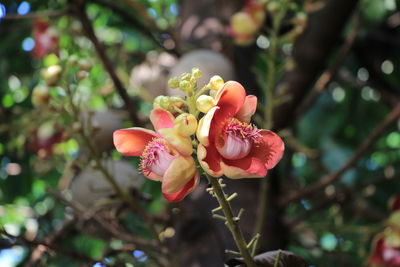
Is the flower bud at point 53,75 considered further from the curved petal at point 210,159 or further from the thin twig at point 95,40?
the curved petal at point 210,159

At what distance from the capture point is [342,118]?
177 cm

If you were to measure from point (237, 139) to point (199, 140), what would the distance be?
0.12ft

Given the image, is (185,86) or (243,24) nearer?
(185,86)

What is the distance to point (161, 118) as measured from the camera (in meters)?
0.53


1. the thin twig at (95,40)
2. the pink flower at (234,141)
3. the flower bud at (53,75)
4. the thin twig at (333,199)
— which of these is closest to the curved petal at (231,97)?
the pink flower at (234,141)

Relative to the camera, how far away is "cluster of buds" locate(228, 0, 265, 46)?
1270 millimetres

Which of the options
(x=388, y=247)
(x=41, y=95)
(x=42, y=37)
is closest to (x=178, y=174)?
(x=41, y=95)

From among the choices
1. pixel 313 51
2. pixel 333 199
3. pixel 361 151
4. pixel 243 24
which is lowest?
pixel 333 199

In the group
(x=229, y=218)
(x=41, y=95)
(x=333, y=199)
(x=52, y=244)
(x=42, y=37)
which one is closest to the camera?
(x=229, y=218)

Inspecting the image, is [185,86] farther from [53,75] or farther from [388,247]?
[388,247]

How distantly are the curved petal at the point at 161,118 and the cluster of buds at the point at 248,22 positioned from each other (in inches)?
30.2

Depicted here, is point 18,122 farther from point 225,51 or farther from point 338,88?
point 338,88

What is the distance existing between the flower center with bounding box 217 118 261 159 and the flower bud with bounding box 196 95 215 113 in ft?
0.09

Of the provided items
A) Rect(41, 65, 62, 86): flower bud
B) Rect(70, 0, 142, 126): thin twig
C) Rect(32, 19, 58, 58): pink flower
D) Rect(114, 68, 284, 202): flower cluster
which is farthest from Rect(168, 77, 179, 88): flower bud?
Rect(32, 19, 58, 58): pink flower
